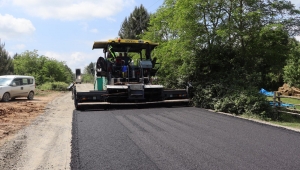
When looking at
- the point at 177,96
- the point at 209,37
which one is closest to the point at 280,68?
the point at 209,37

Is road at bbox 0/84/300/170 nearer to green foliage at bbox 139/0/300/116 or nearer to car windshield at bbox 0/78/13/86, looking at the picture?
green foliage at bbox 139/0/300/116

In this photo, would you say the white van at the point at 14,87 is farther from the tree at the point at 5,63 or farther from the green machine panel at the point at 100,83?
the tree at the point at 5,63

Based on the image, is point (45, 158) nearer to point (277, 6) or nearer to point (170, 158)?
point (170, 158)

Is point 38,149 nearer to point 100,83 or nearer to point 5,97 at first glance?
point 100,83

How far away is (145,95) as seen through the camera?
12.0 metres

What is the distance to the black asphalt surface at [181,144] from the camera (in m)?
4.72

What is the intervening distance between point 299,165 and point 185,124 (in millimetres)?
3799

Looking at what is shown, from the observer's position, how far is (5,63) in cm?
3897

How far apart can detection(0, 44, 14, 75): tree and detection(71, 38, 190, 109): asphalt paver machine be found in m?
29.7

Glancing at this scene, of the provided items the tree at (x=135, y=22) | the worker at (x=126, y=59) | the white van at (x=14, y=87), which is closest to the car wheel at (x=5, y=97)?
the white van at (x=14, y=87)

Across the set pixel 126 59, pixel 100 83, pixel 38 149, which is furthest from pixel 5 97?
pixel 38 149

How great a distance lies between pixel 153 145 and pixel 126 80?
702cm

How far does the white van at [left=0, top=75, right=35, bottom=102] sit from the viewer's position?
16734mm

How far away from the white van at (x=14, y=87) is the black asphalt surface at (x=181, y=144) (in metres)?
9.74
